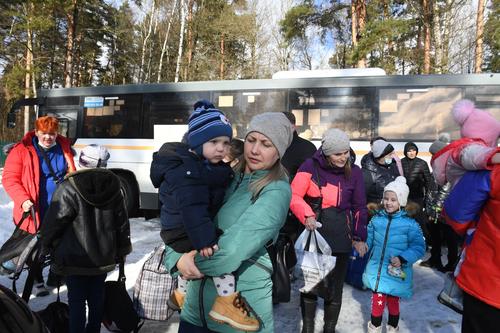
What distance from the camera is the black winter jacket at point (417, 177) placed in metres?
6.31

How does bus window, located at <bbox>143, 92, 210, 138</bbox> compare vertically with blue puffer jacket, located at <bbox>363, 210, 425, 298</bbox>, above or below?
above

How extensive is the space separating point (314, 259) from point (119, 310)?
159 centimetres

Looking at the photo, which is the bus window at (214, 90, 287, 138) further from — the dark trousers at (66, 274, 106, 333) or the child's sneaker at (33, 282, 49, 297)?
the dark trousers at (66, 274, 106, 333)

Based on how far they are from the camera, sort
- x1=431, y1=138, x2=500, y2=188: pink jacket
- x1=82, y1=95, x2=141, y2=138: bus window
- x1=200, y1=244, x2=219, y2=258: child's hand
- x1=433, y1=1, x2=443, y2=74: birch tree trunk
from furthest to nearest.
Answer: x1=433, y1=1, x2=443, y2=74: birch tree trunk
x1=82, y1=95, x2=141, y2=138: bus window
x1=431, y1=138, x2=500, y2=188: pink jacket
x1=200, y1=244, x2=219, y2=258: child's hand

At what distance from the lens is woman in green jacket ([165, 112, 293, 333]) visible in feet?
5.49

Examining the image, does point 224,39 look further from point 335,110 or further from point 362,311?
point 362,311

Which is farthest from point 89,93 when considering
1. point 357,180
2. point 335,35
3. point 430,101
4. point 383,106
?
point 335,35

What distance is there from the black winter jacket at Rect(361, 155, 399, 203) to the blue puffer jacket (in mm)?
1763

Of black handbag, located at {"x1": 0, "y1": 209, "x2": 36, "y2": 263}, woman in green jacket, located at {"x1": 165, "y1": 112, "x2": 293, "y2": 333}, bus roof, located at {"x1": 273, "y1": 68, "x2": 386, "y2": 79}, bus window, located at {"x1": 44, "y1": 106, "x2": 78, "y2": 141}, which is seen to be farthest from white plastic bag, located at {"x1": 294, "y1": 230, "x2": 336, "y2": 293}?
bus window, located at {"x1": 44, "y1": 106, "x2": 78, "y2": 141}

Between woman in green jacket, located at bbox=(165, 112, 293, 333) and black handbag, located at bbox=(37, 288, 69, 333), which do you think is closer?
woman in green jacket, located at bbox=(165, 112, 293, 333)

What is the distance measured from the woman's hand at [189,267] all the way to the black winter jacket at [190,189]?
0.29 ft

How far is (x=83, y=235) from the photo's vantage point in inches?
114

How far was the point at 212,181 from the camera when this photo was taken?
1827 mm

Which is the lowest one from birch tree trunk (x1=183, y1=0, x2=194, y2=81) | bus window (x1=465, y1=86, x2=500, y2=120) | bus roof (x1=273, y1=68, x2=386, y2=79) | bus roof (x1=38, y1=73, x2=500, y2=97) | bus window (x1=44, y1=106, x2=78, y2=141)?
bus window (x1=44, y1=106, x2=78, y2=141)
